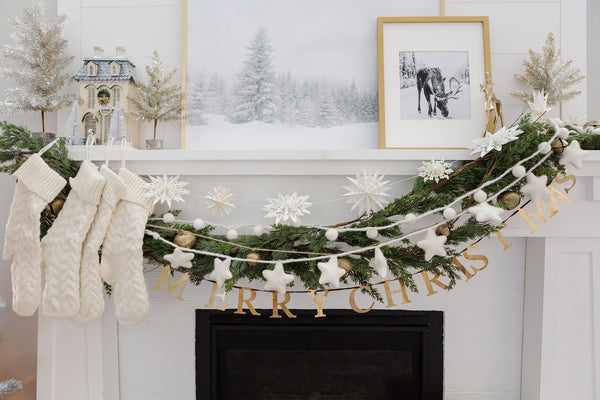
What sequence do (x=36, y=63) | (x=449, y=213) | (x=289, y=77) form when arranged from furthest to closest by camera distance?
1. (x=289, y=77)
2. (x=36, y=63)
3. (x=449, y=213)

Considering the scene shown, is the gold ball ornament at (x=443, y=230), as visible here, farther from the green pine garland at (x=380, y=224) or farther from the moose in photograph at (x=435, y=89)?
the moose in photograph at (x=435, y=89)

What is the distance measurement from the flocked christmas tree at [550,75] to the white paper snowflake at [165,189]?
37.9 inches

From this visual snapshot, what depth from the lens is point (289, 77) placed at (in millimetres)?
1111

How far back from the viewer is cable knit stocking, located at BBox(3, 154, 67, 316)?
2.82 feet

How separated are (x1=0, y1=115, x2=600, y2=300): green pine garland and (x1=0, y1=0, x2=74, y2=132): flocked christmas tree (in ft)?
0.49

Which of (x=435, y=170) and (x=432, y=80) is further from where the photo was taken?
(x=432, y=80)

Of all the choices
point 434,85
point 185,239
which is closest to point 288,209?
point 185,239

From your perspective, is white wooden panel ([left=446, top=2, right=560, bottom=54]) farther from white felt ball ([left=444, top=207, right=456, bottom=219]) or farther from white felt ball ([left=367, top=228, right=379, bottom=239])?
white felt ball ([left=367, top=228, right=379, bottom=239])

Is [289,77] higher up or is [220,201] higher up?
[289,77]

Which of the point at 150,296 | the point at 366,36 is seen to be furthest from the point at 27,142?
the point at 366,36

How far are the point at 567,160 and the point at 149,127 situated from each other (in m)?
1.13

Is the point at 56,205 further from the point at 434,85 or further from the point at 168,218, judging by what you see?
the point at 434,85

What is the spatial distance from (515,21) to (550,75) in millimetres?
219

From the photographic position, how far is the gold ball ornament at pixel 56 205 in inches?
36.5
